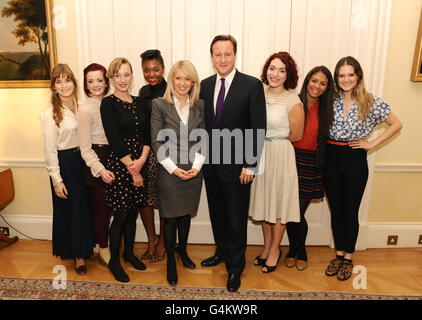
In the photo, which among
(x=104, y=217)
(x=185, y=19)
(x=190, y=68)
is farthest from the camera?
(x=185, y=19)

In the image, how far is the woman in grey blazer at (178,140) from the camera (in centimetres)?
238

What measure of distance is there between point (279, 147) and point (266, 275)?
1.13m

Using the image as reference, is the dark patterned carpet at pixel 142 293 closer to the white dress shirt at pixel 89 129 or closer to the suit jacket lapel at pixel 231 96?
the white dress shirt at pixel 89 129

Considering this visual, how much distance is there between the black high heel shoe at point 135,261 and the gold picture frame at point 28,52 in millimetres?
1822

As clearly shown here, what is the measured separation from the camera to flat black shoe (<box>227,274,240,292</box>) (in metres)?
2.55

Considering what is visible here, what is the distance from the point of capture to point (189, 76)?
7.68ft

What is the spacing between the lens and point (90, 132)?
2453 millimetres

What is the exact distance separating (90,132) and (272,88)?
4.80ft

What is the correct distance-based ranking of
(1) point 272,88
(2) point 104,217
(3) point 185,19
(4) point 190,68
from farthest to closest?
(3) point 185,19
(2) point 104,217
(1) point 272,88
(4) point 190,68

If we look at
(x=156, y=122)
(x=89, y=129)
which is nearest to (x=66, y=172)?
(x=89, y=129)

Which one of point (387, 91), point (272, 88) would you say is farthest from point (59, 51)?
point (387, 91)

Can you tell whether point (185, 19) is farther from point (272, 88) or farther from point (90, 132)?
point (90, 132)

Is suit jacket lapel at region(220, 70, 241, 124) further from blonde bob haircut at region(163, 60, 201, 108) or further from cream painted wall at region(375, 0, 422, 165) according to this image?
cream painted wall at region(375, 0, 422, 165)

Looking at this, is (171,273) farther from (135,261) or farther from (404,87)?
(404,87)
